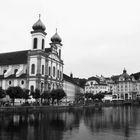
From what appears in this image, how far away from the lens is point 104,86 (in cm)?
12950

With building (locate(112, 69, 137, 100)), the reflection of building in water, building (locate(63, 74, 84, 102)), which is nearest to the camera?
the reflection of building in water

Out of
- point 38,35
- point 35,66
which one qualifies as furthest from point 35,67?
point 38,35

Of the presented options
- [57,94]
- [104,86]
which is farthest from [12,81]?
[104,86]

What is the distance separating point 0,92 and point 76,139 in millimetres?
32327

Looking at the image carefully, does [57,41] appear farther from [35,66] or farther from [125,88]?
[125,88]

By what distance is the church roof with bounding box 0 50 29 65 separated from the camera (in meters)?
74.1

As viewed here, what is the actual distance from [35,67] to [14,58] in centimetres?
1225

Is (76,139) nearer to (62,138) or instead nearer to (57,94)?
(62,138)

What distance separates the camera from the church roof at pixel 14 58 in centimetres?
7412

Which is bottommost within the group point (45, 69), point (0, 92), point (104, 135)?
point (104, 135)

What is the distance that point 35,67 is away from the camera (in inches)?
2689

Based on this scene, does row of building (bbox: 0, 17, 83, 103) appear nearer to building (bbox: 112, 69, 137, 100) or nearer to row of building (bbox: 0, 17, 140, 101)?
row of building (bbox: 0, 17, 140, 101)

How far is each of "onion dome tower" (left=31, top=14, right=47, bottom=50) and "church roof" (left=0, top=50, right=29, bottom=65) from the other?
245 inches

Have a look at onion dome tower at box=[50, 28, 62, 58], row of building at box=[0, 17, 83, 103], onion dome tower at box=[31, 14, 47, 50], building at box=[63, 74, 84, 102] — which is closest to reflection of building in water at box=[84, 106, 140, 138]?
row of building at box=[0, 17, 83, 103]
